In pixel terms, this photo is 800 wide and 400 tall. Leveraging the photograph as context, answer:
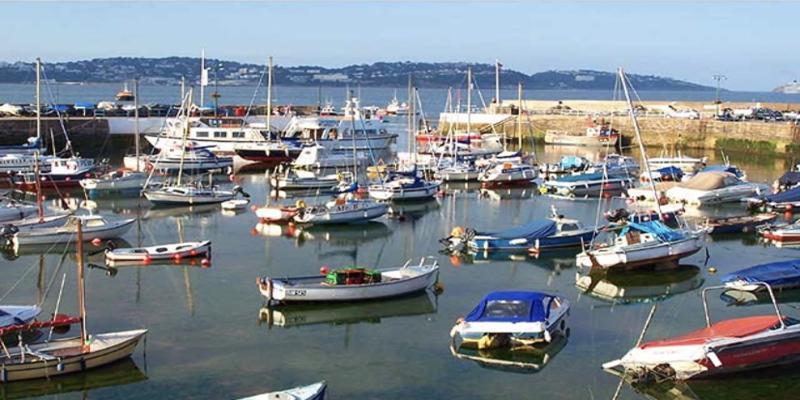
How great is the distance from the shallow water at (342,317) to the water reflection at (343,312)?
5cm

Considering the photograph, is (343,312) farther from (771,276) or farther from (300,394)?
(771,276)

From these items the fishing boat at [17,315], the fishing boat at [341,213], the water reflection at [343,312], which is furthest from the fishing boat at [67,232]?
the water reflection at [343,312]

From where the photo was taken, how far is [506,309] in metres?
19.6

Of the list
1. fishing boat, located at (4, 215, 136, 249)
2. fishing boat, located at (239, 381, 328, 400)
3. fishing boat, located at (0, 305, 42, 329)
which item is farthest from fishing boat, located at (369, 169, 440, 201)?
fishing boat, located at (239, 381, 328, 400)

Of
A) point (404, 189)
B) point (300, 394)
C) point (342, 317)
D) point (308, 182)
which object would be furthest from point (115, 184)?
point (300, 394)

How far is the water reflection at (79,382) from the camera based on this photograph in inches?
651

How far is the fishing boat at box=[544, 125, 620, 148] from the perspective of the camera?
69.4 metres

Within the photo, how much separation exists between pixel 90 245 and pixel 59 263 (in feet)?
7.97

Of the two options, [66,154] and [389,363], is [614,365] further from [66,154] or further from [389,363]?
[66,154]

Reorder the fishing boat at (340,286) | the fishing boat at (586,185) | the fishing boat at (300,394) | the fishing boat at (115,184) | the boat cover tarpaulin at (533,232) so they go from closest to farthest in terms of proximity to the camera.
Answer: the fishing boat at (300,394) → the fishing boat at (340,286) → the boat cover tarpaulin at (533,232) → the fishing boat at (115,184) → the fishing boat at (586,185)

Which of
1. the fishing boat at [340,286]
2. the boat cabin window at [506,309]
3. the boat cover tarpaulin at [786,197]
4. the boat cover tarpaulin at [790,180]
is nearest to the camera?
the boat cabin window at [506,309]

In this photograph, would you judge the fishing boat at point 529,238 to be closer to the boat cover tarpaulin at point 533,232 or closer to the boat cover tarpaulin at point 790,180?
the boat cover tarpaulin at point 533,232

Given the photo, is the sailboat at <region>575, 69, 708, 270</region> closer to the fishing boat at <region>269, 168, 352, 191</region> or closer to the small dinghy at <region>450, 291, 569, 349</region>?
the small dinghy at <region>450, 291, 569, 349</region>

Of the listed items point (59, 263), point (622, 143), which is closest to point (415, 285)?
point (59, 263)
